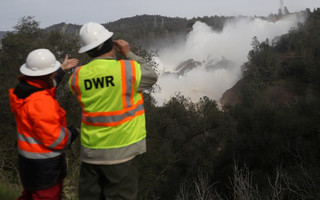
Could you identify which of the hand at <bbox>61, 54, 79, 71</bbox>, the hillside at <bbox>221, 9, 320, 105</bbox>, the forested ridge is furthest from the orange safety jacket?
the hillside at <bbox>221, 9, 320, 105</bbox>

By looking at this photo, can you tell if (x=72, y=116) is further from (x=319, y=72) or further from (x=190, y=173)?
(x=319, y=72)

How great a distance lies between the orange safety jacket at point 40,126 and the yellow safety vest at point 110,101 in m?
0.29

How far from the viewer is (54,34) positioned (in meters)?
17.2

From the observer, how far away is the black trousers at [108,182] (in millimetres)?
2561

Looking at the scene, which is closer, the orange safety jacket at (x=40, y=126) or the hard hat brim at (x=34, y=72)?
the orange safety jacket at (x=40, y=126)

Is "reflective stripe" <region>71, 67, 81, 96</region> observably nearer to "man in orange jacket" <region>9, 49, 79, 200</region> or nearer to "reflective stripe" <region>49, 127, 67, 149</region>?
"man in orange jacket" <region>9, 49, 79, 200</region>

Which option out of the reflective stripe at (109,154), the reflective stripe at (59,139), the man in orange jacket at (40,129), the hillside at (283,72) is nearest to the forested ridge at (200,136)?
the hillside at (283,72)

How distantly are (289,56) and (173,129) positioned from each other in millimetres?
43059

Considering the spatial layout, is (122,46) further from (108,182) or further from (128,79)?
(108,182)

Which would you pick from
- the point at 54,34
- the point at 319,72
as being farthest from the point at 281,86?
the point at 54,34

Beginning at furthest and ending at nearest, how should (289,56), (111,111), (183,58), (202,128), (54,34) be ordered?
(183,58) → (289,56) → (202,128) → (54,34) → (111,111)

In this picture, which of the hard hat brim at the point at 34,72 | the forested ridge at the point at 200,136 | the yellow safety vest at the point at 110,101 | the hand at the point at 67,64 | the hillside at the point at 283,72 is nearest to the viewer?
the yellow safety vest at the point at 110,101

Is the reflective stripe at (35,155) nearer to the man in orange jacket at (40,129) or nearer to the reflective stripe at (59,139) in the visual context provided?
the man in orange jacket at (40,129)

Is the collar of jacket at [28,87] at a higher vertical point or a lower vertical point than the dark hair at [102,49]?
lower
